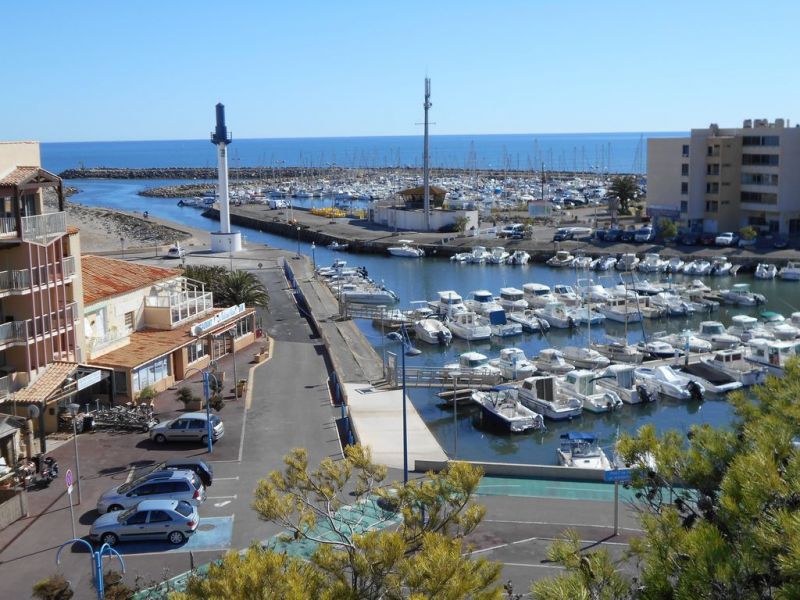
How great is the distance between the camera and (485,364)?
35.2 m

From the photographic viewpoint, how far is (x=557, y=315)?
1780 inches

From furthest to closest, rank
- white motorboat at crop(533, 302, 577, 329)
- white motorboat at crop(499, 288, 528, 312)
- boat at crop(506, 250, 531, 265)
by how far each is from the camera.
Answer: boat at crop(506, 250, 531, 265) < white motorboat at crop(499, 288, 528, 312) < white motorboat at crop(533, 302, 577, 329)

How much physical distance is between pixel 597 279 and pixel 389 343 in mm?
21172

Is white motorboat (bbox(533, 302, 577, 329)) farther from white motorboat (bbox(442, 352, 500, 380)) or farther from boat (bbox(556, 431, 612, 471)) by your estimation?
boat (bbox(556, 431, 612, 471))

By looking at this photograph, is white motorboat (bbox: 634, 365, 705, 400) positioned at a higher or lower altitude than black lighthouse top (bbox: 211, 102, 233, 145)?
lower

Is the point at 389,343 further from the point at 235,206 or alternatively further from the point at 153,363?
the point at 235,206

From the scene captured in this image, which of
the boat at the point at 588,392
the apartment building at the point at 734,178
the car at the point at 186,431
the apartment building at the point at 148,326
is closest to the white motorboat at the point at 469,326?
the boat at the point at 588,392

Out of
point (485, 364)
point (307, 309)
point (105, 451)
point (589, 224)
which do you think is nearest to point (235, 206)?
point (589, 224)

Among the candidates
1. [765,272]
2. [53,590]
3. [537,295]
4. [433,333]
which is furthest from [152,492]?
[765,272]

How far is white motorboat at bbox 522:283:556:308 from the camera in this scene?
48.9 metres

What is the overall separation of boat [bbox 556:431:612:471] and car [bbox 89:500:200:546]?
36.0 ft

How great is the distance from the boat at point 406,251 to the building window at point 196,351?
38.8 m

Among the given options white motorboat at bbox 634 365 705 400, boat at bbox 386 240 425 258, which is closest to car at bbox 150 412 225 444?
white motorboat at bbox 634 365 705 400

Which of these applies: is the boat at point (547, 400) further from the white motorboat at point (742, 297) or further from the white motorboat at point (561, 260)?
the white motorboat at point (561, 260)
